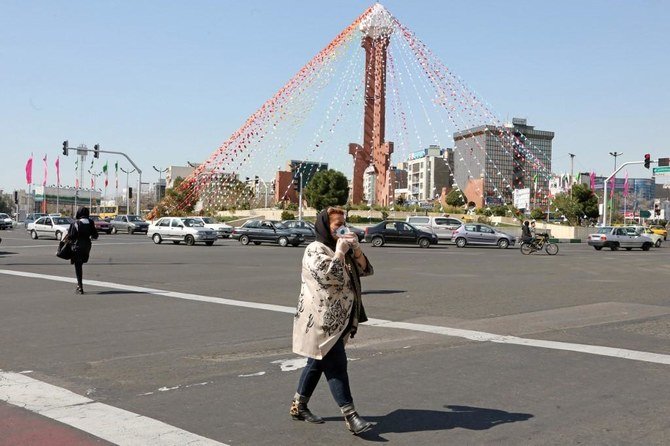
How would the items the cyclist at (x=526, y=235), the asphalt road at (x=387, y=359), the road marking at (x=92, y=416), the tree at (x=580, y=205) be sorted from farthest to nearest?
the tree at (x=580, y=205)
the cyclist at (x=526, y=235)
the asphalt road at (x=387, y=359)
the road marking at (x=92, y=416)

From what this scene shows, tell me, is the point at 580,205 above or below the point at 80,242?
above

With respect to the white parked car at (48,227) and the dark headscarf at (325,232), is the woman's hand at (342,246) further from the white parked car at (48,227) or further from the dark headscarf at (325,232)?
the white parked car at (48,227)

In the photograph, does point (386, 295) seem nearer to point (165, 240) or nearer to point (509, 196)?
point (165, 240)

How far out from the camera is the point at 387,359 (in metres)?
7.50

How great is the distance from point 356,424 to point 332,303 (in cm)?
89

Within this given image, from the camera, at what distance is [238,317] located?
10500mm

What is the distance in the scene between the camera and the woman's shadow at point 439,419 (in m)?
5.03

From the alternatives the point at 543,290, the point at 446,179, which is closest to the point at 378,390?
the point at 543,290

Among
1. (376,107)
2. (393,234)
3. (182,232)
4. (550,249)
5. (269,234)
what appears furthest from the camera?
(376,107)

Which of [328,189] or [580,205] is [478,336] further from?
[580,205]

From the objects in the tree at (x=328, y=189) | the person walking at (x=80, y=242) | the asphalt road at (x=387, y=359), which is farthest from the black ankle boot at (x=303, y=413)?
the tree at (x=328, y=189)

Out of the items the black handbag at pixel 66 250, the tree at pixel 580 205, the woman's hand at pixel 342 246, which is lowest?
the black handbag at pixel 66 250

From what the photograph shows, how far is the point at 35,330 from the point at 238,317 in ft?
9.65

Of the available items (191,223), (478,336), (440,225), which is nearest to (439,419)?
(478,336)
